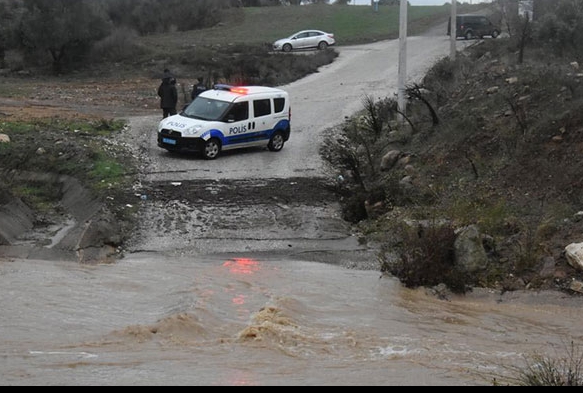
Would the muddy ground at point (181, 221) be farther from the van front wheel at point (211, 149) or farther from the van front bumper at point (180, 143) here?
the van front wheel at point (211, 149)

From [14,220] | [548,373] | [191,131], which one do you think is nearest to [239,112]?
[191,131]

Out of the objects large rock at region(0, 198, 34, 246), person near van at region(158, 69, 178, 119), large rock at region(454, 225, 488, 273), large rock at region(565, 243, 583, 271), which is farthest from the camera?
person near van at region(158, 69, 178, 119)

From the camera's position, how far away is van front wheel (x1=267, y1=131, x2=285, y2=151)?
2219cm

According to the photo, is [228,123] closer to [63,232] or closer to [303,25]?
[63,232]

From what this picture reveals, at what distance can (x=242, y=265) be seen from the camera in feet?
45.7

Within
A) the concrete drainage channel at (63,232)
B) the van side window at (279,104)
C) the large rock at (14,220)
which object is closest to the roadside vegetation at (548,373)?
the concrete drainage channel at (63,232)

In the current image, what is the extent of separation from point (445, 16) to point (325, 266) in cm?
4999

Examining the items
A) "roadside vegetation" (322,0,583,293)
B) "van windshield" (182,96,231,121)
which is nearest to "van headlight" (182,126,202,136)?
"van windshield" (182,96,231,121)

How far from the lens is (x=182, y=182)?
727 inches

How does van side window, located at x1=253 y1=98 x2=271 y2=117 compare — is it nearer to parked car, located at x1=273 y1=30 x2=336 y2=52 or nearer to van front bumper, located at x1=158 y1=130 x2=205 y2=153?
van front bumper, located at x1=158 y1=130 x2=205 y2=153

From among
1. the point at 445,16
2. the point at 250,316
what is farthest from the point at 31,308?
the point at 445,16

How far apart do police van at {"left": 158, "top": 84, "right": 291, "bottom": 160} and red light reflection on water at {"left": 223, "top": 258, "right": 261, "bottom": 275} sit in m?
6.79

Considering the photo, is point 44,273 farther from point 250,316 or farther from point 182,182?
point 182,182

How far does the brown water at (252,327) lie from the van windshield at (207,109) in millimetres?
7537
